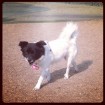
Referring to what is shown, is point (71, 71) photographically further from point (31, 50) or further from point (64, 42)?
point (31, 50)

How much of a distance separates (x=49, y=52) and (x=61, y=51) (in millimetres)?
448

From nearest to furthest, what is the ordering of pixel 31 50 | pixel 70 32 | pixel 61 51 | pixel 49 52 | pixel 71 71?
1. pixel 31 50
2. pixel 49 52
3. pixel 61 51
4. pixel 70 32
5. pixel 71 71

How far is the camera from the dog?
17.3 ft

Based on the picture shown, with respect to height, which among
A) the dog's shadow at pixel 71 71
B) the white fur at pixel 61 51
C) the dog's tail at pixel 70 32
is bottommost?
the dog's shadow at pixel 71 71

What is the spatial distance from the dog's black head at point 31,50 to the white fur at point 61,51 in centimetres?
39

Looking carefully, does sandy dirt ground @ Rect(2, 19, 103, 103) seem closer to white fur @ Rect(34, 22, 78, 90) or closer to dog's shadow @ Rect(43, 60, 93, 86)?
dog's shadow @ Rect(43, 60, 93, 86)

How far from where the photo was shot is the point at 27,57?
17.1ft

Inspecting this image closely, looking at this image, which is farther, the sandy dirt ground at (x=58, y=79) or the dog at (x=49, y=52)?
the sandy dirt ground at (x=58, y=79)

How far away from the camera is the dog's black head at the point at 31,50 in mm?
5215

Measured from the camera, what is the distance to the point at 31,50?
17.1 feet

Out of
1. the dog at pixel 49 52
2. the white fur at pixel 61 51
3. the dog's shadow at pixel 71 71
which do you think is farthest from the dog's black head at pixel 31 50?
the dog's shadow at pixel 71 71

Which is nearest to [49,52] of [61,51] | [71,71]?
[61,51]

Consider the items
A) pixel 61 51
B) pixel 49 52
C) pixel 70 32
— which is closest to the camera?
pixel 49 52

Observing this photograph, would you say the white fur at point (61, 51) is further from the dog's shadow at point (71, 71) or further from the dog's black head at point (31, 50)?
the dog's black head at point (31, 50)
